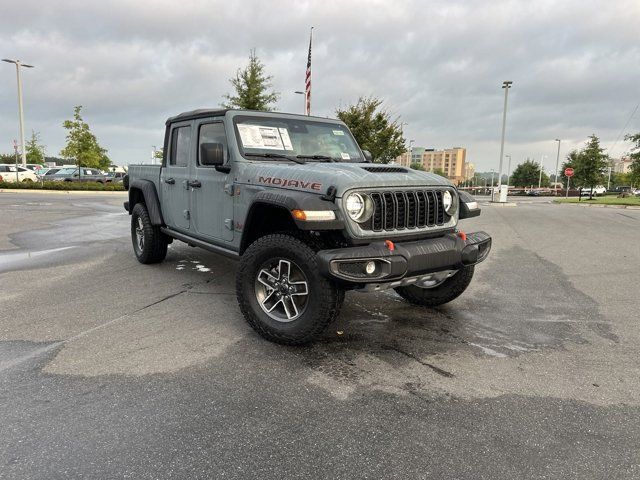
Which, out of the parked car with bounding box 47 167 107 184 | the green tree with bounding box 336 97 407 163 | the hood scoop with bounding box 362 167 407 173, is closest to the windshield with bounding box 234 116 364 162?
the hood scoop with bounding box 362 167 407 173

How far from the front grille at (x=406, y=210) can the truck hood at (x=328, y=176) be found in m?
0.09

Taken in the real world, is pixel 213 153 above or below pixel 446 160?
→ below

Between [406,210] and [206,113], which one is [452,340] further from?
[206,113]

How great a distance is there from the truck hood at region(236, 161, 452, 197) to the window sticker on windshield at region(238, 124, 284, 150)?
0.31 m

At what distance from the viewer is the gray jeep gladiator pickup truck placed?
11.0 feet

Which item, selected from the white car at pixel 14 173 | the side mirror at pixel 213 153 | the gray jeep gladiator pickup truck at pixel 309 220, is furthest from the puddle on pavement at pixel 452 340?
the white car at pixel 14 173

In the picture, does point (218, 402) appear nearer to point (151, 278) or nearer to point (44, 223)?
point (151, 278)

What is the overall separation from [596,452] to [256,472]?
1716 mm

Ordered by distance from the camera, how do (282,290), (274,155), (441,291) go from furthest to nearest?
1. (441,291)
2. (274,155)
3. (282,290)

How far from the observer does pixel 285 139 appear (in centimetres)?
470

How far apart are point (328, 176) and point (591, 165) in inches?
1620

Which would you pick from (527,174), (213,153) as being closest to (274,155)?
(213,153)

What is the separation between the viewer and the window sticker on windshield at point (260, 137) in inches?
176

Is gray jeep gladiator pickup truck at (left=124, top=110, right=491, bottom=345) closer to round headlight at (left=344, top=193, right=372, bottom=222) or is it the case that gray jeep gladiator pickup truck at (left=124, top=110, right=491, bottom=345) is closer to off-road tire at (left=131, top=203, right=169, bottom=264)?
round headlight at (left=344, top=193, right=372, bottom=222)
